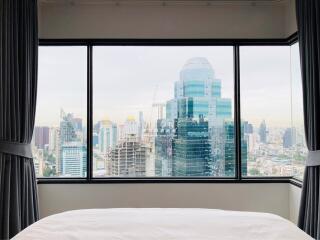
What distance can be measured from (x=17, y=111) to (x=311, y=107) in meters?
2.46

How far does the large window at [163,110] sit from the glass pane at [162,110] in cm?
1

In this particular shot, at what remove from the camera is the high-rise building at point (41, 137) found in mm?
3377

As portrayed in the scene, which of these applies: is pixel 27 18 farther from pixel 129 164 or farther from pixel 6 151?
pixel 129 164

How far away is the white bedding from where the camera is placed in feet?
5.21

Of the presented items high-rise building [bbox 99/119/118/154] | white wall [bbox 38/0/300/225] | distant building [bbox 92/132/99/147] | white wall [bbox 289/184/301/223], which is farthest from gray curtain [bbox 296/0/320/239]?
distant building [bbox 92/132/99/147]

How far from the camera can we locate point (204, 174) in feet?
11.0

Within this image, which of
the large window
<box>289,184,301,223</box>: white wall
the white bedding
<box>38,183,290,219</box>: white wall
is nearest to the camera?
the white bedding

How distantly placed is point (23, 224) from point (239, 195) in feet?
6.93

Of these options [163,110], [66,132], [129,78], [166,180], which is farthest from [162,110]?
[66,132]

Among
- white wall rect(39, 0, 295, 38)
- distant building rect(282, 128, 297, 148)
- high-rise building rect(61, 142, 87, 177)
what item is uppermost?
white wall rect(39, 0, 295, 38)

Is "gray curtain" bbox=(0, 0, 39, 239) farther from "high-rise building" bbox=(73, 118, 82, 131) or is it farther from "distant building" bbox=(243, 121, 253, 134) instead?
"distant building" bbox=(243, 121, 253, 134)

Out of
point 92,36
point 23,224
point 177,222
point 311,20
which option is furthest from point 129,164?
point 311,20

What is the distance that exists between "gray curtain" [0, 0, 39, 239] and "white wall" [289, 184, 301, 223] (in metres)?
2.52

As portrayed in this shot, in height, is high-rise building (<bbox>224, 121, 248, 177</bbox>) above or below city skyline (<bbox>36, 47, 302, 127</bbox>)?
below
